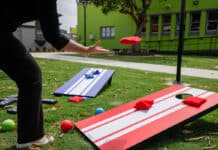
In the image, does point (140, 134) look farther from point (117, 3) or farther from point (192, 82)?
point (117, 3)

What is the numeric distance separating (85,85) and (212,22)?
58.0 ft

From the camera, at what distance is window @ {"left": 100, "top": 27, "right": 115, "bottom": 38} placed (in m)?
27.8

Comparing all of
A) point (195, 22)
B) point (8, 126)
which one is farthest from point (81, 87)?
point (195, 22)

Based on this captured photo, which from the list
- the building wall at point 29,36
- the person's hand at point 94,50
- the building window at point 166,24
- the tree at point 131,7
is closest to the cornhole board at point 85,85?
the person's hand at point 94,50

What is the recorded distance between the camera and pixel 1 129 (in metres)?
3.48

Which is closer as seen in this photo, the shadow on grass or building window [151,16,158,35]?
the shadow on grass

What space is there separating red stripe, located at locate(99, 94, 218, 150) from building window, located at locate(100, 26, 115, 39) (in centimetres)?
2453

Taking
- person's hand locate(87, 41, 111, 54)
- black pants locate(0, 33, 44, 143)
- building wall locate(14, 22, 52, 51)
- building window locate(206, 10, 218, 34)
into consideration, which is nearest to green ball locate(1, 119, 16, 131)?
black pants locate(0, 33, 44, 143)

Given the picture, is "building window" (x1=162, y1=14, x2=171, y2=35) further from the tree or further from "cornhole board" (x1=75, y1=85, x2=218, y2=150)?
"cornhole board" (x1=75, y1=85, x2=218, y2=150)

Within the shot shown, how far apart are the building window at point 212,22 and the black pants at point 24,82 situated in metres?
20.1

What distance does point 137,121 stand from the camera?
10.7 feet

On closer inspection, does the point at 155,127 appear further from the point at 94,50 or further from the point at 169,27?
the point at 169,27

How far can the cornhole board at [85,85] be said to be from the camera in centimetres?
539

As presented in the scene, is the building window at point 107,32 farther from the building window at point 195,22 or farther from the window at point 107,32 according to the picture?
the building window at point 195,22
